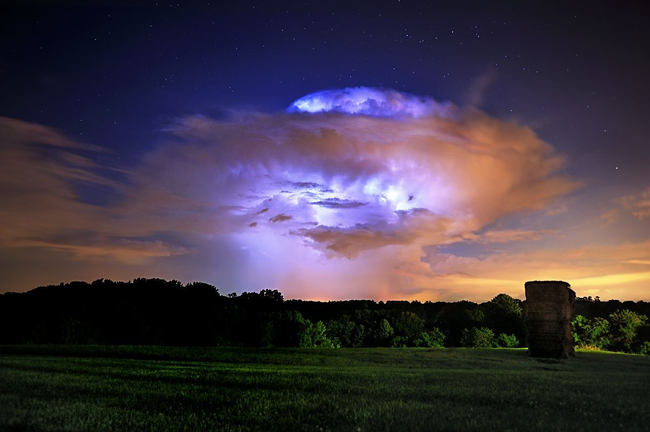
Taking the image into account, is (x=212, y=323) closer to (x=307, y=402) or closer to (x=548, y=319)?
(x=548, y=319)

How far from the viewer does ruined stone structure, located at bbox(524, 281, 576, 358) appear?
40375 mm

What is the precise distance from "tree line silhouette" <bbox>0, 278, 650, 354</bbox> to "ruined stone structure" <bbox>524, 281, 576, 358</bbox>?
46.2m

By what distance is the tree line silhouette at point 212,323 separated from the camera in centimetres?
7856

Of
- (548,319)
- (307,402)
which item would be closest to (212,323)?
(548,319)

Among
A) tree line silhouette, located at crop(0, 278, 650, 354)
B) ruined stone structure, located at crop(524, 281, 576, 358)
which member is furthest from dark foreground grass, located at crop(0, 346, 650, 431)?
tree line silhouette, located at crop(0, 278, 650, 354)

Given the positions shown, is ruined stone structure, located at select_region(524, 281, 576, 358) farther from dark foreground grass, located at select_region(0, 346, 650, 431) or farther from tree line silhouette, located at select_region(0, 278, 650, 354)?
tree line silhouette, located at select_region(0, 278, 650, 354)

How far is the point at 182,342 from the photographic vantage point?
3167 inches

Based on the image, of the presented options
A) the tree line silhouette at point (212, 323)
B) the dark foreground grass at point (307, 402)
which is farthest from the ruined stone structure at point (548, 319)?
the tree line silhouette at point (212, 323)

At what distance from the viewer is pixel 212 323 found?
266 feet

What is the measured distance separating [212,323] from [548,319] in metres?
57.5

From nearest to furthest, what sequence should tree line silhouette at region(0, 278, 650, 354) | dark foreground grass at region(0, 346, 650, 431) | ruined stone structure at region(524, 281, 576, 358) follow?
dark foreground grass at region(0, 346, 650, 431) < ruined stone structure at region(524, 281, 576, 358) < tree line silhouette at region(0, 278, 650, 354)

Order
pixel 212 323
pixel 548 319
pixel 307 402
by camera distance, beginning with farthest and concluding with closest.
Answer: pixel 212 323
pixel 548 319
pixel 307 402

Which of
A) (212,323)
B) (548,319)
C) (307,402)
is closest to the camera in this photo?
(307,402)

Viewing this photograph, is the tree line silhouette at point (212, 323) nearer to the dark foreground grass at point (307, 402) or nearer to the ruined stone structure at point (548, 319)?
the ruined stone structure at point (548, 319)
